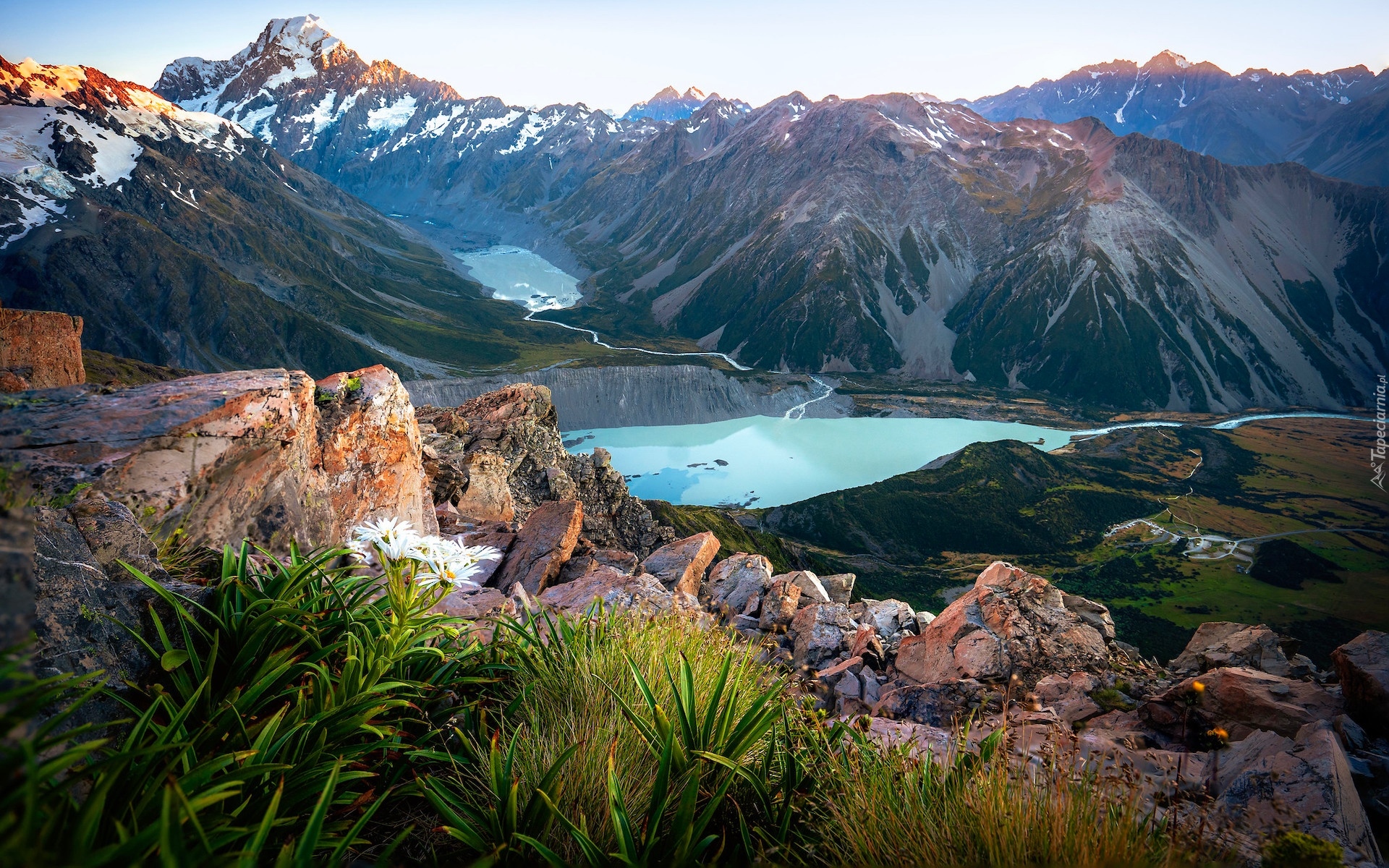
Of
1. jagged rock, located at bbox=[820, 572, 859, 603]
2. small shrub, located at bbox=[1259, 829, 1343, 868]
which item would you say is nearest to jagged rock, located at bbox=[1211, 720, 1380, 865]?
small shrub, located at bbox=[1259, 829, 1343, 868]

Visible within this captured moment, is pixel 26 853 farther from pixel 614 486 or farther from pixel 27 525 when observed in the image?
pixel 614 486

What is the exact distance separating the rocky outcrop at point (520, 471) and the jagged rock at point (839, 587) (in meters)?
6.42

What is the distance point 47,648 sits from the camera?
2723 millimetres

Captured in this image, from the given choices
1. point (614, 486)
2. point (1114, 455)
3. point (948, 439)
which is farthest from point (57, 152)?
point (1114, 455)

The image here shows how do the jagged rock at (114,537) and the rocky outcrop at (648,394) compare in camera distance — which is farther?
the rocky outcrop at (648,394)

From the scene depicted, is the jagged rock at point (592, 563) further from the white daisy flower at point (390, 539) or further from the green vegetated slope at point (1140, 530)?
the green vegetated slope at point (1140, 530)

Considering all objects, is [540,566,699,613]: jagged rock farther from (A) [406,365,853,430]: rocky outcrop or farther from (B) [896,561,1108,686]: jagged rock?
(A) [406,365,853,430]: rocky outcrop

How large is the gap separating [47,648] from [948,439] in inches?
5408

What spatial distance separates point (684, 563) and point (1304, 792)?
371 inches

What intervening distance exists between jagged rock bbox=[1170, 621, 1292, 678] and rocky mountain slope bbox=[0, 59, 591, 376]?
140 meters

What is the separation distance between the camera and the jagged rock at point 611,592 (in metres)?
8.84

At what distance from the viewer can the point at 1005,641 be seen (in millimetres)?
9805

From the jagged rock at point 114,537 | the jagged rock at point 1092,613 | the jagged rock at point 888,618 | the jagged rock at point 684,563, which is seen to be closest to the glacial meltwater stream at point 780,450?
the jagged rock at point 684,563

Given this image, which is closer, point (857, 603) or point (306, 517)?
point (306, 517)
